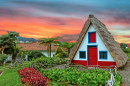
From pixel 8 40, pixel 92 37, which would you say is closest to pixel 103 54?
pixel 92 37

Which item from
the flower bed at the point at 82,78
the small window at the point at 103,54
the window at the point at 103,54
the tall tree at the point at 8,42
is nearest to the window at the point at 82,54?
the window at the point at 103,54

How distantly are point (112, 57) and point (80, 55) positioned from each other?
3.78 metres

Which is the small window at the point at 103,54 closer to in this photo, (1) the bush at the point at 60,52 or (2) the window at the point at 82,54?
(2) the window at the point at 82,54

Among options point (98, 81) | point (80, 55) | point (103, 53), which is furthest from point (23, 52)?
point (98, 81)

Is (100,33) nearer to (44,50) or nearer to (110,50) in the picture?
(110,50)

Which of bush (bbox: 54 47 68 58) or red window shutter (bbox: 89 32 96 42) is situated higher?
red window shutter (bbox: 89 32 96 42)

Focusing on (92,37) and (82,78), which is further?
(92,37)

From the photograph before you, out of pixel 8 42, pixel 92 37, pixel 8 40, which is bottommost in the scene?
pixel 92 37

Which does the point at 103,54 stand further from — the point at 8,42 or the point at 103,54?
the point at 8,42

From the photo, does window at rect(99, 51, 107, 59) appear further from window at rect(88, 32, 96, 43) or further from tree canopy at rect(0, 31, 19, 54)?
tree canopy at rect(0, 31, 19, 54)

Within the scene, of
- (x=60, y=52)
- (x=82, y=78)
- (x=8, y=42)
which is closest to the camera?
(x=82, y=78)

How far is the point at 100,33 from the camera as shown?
14828 mm

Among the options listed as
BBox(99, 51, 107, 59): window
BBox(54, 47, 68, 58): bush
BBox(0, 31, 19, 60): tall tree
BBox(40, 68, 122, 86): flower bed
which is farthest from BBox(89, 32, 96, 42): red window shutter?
BBox(0, 31, 19, 60): tall tree

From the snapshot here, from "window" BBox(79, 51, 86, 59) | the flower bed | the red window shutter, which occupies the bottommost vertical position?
the flower bed
